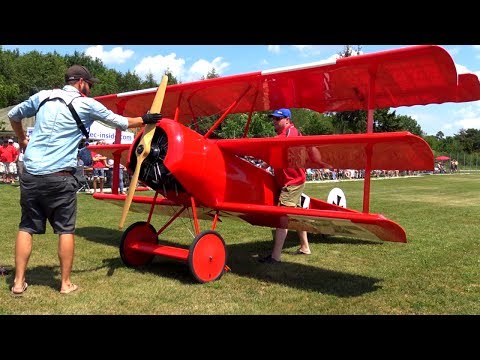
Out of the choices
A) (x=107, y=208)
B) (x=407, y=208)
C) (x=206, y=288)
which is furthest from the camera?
(x=407, y=208)

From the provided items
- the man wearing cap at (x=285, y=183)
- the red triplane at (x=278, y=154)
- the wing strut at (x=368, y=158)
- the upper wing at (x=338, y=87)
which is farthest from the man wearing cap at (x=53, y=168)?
the wing strut at (x=368, y=158)

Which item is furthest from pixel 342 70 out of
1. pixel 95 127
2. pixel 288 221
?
pixel 95 127

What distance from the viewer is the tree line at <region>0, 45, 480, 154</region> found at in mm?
49906

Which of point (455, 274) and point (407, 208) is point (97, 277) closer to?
point (455, 274)

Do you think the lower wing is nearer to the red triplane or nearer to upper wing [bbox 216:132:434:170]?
the red triplane

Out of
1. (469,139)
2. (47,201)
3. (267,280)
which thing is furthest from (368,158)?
(469,139)

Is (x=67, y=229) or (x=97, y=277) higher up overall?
(x=67, y=229)

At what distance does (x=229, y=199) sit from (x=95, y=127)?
1691 cm

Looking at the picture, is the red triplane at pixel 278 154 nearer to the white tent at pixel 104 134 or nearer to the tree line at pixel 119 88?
the white tent at pixel 104 134

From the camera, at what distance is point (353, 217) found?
16.2ft

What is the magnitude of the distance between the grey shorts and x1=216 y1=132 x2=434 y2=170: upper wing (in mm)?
2093

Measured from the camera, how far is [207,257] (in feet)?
18.4

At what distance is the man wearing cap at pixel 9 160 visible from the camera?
21.8 metres

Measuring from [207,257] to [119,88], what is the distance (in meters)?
93.7
